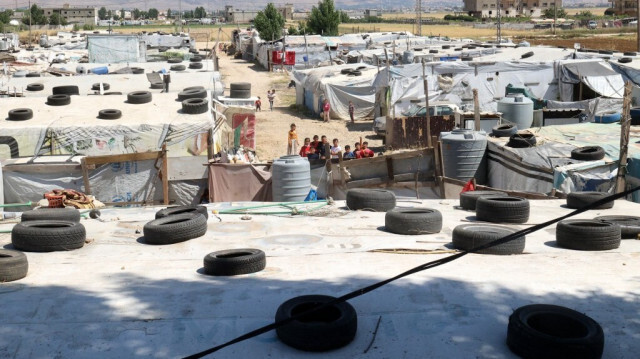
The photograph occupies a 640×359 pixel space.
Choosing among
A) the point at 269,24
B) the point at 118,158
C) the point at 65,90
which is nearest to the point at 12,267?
the point at 118,158

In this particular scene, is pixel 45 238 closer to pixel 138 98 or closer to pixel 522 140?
pixel 138 98

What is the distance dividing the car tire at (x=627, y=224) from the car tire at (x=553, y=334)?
14.3 feet

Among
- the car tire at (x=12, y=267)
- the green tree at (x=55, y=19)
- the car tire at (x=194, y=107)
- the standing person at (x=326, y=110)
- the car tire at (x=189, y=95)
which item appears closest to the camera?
the car tire at (x=12, y=267)

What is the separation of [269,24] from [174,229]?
71243 millimetres

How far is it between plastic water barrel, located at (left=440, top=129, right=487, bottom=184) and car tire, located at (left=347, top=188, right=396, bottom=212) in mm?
6151

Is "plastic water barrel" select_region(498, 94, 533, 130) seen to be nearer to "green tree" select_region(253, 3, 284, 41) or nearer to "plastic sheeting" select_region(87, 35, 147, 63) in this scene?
"plastic sheeting" select_region(87, 35, 147, 63)

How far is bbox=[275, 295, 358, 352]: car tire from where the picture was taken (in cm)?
699

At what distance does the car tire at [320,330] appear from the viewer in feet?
22.9

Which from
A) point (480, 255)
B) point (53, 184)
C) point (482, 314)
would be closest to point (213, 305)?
point (482, 314)

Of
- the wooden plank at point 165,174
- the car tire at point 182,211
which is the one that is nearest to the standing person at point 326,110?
the wooden plank at point 165,174

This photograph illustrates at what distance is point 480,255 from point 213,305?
375 centimetres

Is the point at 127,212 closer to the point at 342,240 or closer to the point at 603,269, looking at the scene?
the point at 342,240

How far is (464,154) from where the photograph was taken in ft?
63.3

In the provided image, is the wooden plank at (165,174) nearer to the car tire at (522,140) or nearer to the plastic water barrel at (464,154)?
the plastic water barrel at (464,154)
